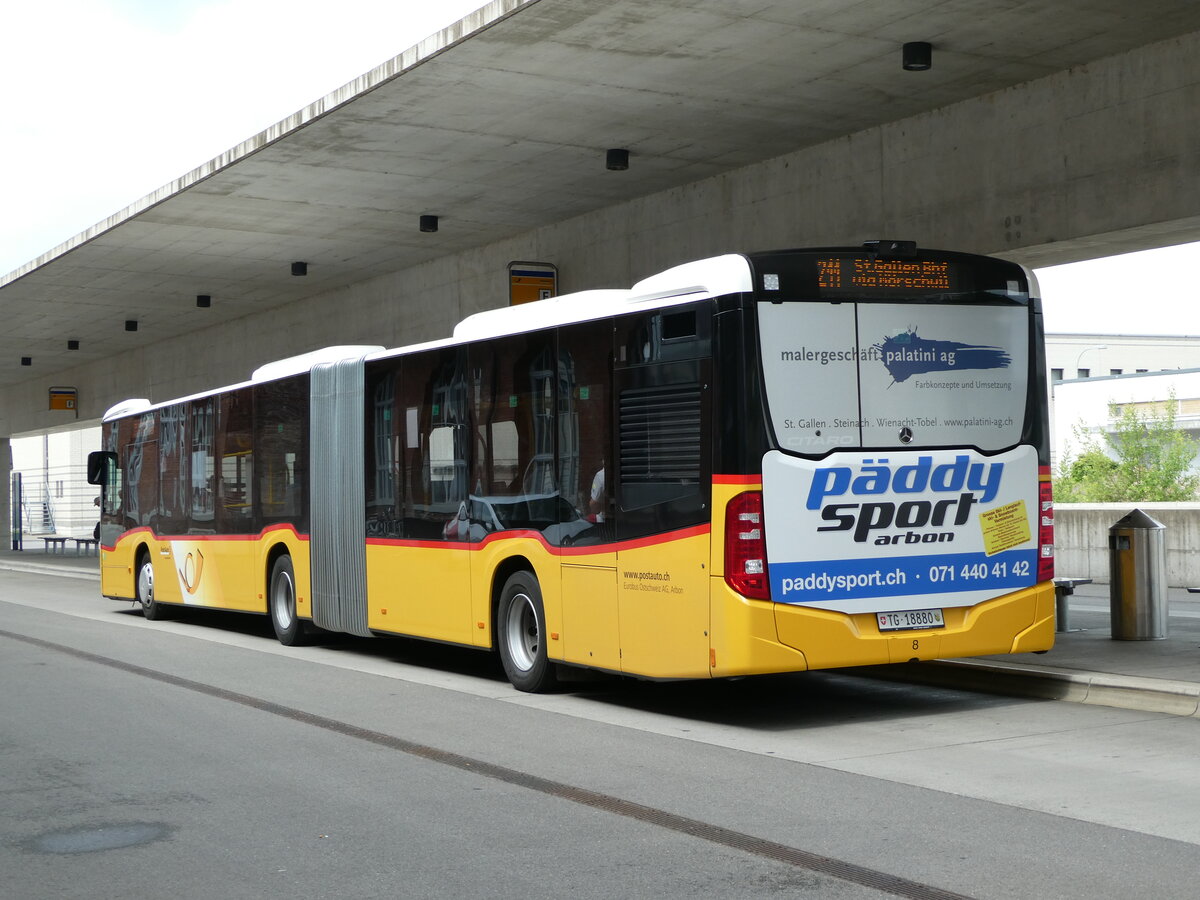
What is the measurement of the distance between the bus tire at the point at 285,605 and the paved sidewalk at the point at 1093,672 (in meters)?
7.09

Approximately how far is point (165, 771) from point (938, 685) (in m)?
6.45

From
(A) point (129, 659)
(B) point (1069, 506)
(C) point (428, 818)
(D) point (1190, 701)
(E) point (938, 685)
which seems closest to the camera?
(C) point (428, 818)

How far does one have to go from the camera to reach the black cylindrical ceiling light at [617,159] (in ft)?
59.1

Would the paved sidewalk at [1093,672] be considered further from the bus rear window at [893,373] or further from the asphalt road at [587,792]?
the bus rear window at [893,373]

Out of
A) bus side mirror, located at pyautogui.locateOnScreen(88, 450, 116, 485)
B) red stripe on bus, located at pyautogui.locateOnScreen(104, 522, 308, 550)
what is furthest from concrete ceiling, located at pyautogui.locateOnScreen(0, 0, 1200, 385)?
red stripe on bus, located at pyautogui.locateOnScreen(104, 522, 308, 550)

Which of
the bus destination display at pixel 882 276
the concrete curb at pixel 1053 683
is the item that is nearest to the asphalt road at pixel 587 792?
the concrete curb at pixel 1053 683

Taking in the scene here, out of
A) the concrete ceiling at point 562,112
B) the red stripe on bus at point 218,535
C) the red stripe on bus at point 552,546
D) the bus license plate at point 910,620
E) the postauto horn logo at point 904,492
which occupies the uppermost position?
the concrete ceiling at point 562,112

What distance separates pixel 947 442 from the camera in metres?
10.5

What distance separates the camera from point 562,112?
645 inches

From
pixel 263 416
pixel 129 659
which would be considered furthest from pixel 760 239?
pixel 129 659

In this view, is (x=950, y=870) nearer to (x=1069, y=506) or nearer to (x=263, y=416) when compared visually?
(x=263, y=416)

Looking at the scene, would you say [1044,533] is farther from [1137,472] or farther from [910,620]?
[1137,472]

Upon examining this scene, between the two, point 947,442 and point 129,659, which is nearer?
point 947,442

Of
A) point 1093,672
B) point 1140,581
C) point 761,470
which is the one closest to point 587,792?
point 761,470
